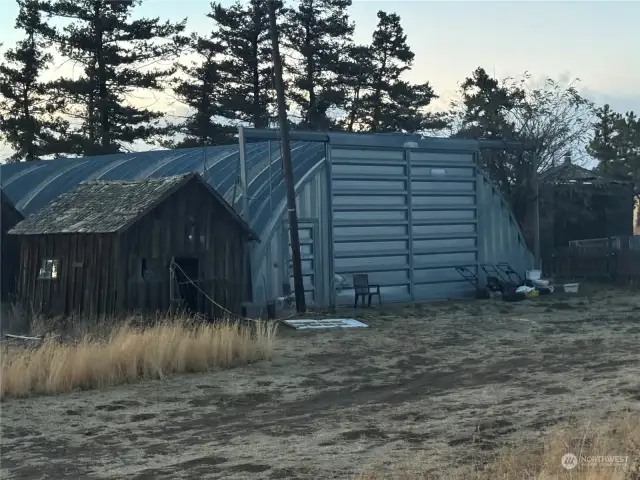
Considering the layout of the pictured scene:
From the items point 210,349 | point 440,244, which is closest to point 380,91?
point 440,244

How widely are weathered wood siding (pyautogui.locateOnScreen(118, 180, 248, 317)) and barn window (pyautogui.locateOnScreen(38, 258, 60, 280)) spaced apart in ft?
6.00

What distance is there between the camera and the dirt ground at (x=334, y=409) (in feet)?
30.8

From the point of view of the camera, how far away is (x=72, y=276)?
2022 centimetres

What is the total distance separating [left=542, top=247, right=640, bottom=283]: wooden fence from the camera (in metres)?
32.5

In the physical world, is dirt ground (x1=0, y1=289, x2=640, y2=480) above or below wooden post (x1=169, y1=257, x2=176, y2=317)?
below

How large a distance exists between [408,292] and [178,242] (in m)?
9.19

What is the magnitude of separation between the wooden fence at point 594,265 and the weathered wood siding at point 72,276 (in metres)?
19.7

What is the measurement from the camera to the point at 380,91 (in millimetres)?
49844

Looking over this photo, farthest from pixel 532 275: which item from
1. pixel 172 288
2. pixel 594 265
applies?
pixel 172 288

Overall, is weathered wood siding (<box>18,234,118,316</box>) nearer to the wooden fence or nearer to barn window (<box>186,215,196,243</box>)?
barn window (<box>186,215,196,243</box>)

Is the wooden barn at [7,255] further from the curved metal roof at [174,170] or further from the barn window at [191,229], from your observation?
the barn window at [191,229]

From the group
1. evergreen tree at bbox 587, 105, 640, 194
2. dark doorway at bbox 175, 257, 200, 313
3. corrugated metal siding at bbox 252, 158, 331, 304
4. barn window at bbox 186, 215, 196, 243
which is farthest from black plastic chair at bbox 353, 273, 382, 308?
evergreen tree at bbox 587, 105, 640, 194

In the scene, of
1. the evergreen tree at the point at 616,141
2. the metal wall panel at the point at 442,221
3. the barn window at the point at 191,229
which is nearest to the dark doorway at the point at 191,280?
the barn window at the point at 191,229

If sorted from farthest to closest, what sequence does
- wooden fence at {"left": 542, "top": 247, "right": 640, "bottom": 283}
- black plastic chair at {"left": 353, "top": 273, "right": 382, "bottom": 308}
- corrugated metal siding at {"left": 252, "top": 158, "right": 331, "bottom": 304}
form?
wooden fence at {"left": 542, "top": 247, "right": 640, "bottom": 283} < black plastic chair at {"left": 353, "top": 273, "right": 382, "bottom": 308} < corrugated metal siding at {"left": 252, "top": 158, "right": 331, "bottom": 304}
